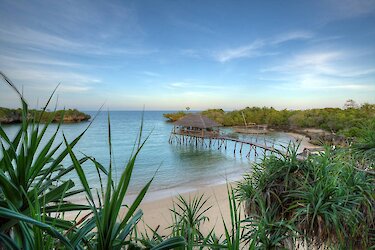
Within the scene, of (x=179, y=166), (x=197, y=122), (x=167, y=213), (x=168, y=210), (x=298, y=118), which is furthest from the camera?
(x=298, y=118)

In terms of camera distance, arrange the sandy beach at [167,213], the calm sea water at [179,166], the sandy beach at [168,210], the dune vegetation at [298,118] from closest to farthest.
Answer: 1. the sandy beach at [167,213]
2. the sandy beach at [168,210]
3. the calm sea water at [179,166]
4. the dune vegetation at [298,118]

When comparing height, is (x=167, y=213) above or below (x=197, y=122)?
below

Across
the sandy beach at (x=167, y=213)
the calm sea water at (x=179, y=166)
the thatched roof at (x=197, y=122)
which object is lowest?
the calm sea water at (x=179, y=166)

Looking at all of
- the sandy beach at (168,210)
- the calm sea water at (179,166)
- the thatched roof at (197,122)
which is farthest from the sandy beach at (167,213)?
the thatched roof at (197,122)

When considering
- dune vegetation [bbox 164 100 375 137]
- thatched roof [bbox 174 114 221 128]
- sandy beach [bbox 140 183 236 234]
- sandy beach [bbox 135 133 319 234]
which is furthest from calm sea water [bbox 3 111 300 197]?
dune vegetation [bbox 164 100 375 137]

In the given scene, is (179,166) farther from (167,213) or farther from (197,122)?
(197,122)

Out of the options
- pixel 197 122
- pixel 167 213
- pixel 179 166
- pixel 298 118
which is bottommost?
pixel 179 166

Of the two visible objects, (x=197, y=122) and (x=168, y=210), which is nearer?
(x=168, y=210)

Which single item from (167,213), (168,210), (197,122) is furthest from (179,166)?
(197,122)

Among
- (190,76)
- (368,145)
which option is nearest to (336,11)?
(368,145)

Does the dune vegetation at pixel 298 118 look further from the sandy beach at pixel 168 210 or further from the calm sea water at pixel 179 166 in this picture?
the sandy beach at pixel 168 210

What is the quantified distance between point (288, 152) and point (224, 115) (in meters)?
44.7

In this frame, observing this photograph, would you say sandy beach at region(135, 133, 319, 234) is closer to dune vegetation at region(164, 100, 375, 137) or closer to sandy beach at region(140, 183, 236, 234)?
sandy beach at region(140, 183, 236, 234)

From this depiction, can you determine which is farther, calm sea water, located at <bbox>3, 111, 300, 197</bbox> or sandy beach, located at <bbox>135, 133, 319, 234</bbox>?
calm sea water, located at <bbox>3, 111, 300, 197</bbox>
